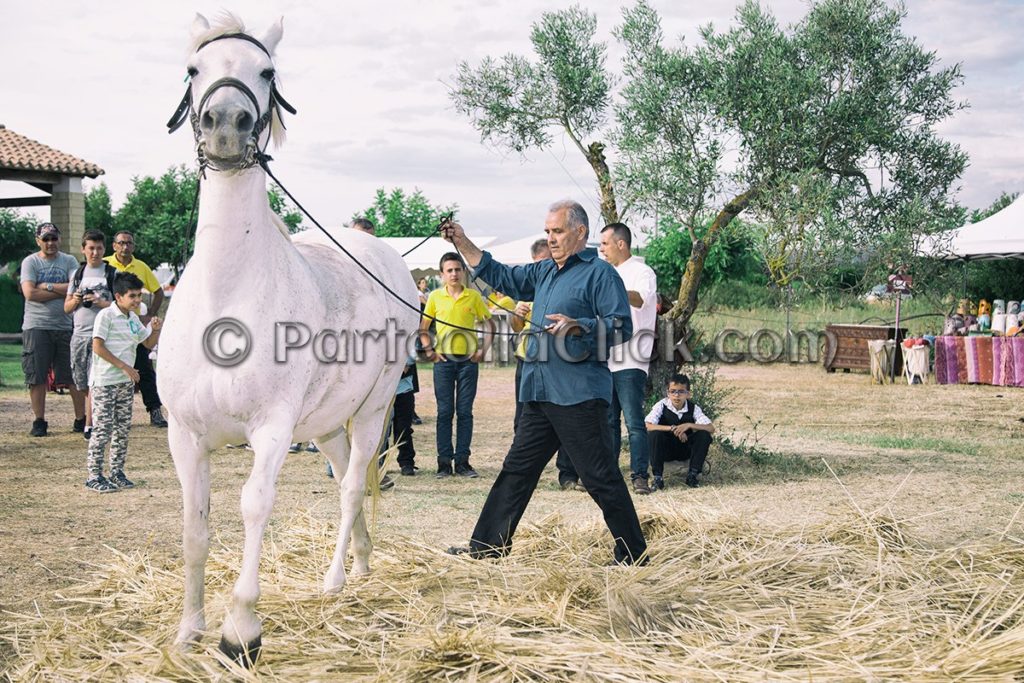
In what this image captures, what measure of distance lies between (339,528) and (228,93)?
2.33 metres

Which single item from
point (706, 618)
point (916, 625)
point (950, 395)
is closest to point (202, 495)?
point (706, 618)

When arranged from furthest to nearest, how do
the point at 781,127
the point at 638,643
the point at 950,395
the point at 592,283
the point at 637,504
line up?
the point at 950,395, the point at 781,127, the point at 637,504, the point at 592,283, the point at 638,643

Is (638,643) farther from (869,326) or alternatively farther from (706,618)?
(869,326)

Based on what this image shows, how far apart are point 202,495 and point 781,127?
6.89 m

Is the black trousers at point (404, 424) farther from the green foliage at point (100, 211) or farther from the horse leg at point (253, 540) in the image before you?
the green foliage at point (100, 211)

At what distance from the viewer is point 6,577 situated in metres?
4.87

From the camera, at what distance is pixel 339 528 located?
4773 mm

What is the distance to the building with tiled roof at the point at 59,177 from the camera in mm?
21141

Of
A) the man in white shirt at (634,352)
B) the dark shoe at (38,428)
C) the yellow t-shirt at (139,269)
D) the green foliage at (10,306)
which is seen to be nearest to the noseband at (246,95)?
the man in white shirt at (634,352)

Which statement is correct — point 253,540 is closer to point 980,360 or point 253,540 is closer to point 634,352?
point 634,352

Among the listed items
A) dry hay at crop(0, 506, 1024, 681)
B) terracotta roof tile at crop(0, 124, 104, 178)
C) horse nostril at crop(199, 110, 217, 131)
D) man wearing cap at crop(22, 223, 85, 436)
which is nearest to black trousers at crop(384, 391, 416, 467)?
dry hay at crop(0, 506, 1024, 681)

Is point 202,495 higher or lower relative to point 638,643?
higher

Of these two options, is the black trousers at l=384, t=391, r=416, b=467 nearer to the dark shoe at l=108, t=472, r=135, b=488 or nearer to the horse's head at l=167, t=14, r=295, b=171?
the dark shoe at l=108, t=472, r=135, b=488

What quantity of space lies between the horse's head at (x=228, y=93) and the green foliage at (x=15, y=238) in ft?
148
